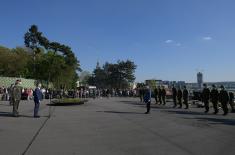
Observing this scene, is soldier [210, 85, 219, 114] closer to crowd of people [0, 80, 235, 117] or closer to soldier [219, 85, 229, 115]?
crowd of people [0, 80, 235, 117]

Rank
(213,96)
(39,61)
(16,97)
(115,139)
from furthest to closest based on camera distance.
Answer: (39,61) < (213,96) < (16,97) < (115,139)

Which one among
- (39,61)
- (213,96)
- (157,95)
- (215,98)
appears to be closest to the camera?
(215,98)

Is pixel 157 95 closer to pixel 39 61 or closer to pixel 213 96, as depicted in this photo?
pixel 213 96

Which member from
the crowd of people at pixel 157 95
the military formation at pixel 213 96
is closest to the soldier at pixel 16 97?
the crowd of people at pixel 157 95

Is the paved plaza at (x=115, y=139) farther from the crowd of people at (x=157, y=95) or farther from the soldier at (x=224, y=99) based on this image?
the soldier at (x=224, y=99)

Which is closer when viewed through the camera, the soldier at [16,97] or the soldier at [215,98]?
the soldier at [16,97]

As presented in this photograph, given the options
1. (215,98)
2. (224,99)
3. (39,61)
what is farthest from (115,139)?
(39,61)

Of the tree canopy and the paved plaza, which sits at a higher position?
the tree canopy

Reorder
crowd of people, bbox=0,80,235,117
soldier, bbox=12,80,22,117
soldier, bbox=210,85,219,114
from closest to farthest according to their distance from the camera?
soldier, bbox=12,80,22,117
crowd of people, bbox=0,80,235,117
soldier, bbox=210,85,219,114

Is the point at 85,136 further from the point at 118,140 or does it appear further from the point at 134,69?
the point at 134,69

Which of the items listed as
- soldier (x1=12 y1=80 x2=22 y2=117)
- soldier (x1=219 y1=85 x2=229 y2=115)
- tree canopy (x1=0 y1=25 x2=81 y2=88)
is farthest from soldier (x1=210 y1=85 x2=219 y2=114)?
tree canopy (x1=0 y1=25 x2=81 y2=88)

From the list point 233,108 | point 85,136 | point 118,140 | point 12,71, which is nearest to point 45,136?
point 85,136

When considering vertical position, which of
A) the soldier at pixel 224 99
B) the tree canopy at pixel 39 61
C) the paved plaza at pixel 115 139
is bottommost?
the paved plaza at pixel 115 139

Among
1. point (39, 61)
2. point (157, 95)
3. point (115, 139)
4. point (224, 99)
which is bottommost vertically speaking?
point (115, 139)
